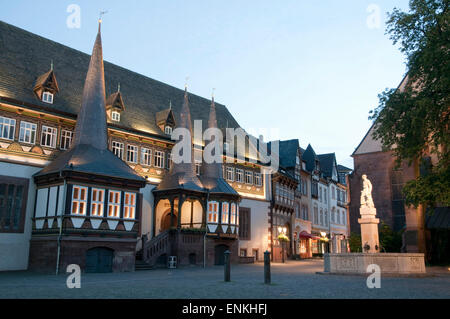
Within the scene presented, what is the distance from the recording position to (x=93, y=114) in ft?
86.2

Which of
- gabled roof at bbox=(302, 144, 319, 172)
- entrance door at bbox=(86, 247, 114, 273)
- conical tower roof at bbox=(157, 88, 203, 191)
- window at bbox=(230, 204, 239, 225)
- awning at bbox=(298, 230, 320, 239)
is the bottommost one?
entrance door at bbox=(86, 247, 114, 273)

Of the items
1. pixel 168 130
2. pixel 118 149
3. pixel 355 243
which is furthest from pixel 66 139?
pixel 355 243

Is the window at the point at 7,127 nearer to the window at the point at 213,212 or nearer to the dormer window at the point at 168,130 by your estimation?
the dormer window at the point at 168,130

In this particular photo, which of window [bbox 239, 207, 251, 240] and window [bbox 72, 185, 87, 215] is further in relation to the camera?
window [bbox 239, 207, 251, 240]

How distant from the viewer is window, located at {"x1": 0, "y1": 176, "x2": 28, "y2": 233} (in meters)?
23.4

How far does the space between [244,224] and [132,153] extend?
12945mm

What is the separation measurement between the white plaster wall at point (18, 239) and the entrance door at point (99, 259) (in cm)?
352

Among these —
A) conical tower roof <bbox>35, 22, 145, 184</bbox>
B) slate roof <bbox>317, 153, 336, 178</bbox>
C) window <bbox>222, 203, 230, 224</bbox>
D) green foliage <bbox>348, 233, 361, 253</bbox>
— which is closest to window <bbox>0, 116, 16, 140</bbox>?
conical tower roof <bbox>35, 22, 145, 184</bbox>

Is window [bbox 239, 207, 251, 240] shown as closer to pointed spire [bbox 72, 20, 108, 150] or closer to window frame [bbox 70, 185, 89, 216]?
pointed spire [bbox 72, 20, 108, 150]

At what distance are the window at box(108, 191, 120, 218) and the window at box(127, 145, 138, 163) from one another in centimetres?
539

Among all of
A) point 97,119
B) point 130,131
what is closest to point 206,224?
point 130,131

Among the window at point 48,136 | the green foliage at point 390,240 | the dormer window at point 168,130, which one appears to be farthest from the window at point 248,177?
the window at point 48,136

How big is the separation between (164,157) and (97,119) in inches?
278

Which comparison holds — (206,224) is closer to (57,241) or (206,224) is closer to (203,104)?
(57,241)
